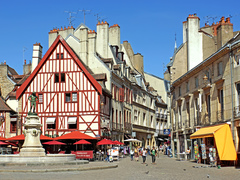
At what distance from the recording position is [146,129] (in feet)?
174

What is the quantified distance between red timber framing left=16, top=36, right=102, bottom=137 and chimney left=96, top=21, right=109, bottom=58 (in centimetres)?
736

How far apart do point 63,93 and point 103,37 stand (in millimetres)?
9901

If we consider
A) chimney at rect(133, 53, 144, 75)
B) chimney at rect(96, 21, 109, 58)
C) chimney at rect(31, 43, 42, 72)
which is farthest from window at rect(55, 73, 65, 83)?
chimney at rect(133, 53, 144, 75)

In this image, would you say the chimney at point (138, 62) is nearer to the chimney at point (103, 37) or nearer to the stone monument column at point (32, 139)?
the chimney at point (103, 37)

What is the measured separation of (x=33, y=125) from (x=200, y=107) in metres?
11.4

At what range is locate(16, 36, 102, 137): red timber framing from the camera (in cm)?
3459

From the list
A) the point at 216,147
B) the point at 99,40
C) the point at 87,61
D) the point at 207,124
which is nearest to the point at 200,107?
the point at 207,124

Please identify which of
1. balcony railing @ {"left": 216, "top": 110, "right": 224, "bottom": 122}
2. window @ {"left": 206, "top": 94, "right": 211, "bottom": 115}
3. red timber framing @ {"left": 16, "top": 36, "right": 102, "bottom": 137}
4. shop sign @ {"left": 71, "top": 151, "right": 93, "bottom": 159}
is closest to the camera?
balcony railing @ {"left": 216, "top": 110, "right": 224, "bottom": 122}

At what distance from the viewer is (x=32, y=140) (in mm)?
22250

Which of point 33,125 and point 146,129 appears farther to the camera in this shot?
point 146,129

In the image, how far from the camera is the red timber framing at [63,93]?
3459cm

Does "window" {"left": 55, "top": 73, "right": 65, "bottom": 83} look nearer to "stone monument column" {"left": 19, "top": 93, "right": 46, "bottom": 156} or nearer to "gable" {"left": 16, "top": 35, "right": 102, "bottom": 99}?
"gable" {"left": 16, "top": 35, "right": 102, "bottom": 99}

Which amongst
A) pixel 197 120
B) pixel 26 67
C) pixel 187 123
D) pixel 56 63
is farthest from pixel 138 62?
pixel 197 120

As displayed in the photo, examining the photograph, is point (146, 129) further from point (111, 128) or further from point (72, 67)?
point (72, 67)
